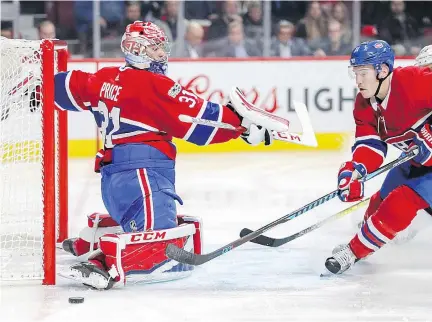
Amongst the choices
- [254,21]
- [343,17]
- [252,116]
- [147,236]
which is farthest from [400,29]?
[147,236]

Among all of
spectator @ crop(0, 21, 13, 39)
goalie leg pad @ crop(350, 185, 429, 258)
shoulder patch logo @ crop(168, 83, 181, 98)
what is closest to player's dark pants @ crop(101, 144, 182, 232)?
shoulder patch logo @ crop(168, 83, 181, 98)

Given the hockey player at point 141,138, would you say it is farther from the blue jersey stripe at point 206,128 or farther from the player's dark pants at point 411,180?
the player's dark pants at point 411,180

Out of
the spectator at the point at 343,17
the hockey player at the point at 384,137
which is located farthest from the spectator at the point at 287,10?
the hockey player at the point at 384,137

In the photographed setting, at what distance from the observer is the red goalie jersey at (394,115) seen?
4.05 meters

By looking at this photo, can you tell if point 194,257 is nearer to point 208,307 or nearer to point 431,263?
point 208,307

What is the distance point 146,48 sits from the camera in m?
3.94

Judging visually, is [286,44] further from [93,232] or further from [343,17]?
[93,232]

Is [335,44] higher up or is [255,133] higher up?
[335,44]

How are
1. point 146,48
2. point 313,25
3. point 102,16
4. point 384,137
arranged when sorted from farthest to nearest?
point 313,25
point 102,16
point 384,137
point 146,48

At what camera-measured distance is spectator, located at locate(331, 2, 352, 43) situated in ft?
26.9

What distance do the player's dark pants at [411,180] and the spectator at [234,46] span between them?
3650mm

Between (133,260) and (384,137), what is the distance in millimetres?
1055

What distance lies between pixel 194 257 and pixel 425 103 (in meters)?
0.99

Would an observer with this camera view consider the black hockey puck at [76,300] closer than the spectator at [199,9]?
Yes
